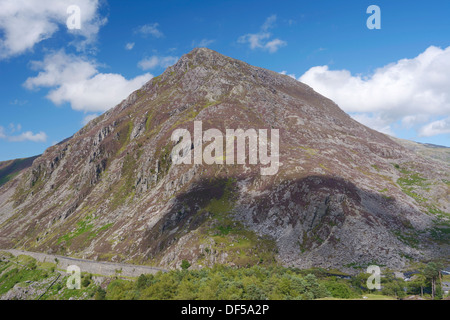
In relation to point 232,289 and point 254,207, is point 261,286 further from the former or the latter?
point 254,207

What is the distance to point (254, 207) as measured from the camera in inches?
4660

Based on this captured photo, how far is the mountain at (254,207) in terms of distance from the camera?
9606cm

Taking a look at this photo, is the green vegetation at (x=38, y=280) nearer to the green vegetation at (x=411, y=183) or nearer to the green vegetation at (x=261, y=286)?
the green vegetation at (x=261, y=286)

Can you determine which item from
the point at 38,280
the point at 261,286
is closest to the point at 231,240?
the point at 261,286

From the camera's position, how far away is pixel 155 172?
168 metres

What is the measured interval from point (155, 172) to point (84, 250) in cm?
5490

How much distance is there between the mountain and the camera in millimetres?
96062

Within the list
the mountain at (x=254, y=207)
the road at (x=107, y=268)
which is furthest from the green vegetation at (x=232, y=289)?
the mountain at (x=254, y=207)

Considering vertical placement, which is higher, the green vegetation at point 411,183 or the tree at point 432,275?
the green vegetation at point 411,183
